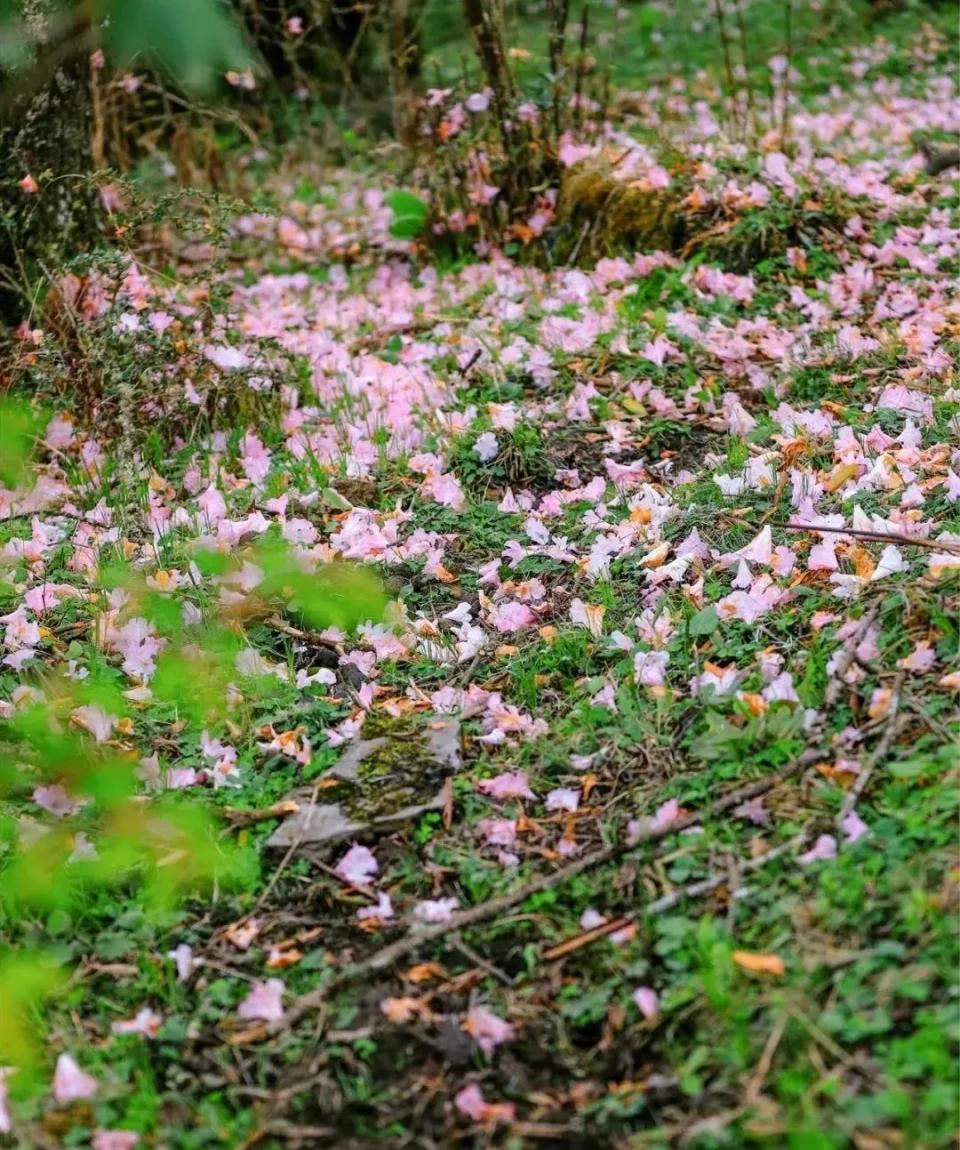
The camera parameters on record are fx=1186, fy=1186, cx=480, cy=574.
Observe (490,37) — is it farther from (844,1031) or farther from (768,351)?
(844,1031)

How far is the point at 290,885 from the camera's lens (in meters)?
2.46

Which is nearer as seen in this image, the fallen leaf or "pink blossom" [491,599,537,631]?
the fallen leaf

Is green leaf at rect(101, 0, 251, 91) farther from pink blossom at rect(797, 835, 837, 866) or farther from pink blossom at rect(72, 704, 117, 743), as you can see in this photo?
pink blossom at rect(72, 704, 117, 743)

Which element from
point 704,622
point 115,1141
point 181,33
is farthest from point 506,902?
point 181,33

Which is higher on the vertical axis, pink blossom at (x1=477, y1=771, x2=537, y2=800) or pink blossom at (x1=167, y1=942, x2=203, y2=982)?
pink blossom at (x1=477, y1=771, x2=537, y2=800)

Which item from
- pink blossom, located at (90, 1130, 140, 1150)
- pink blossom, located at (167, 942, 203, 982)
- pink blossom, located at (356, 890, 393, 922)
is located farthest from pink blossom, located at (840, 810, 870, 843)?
pink blossom, located at (90, 1130, 140, 1150)

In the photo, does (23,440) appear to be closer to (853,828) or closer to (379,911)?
(379,911)

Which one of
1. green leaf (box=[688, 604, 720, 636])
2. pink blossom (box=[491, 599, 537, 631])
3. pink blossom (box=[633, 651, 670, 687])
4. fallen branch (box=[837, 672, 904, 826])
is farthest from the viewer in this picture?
pink blossom (box=[491, 599, 537, 631])

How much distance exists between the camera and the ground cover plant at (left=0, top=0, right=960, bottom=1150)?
6.53 feet

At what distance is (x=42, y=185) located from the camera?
4910 mm

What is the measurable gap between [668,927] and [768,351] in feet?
9.83

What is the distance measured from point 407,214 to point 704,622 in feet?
12.8

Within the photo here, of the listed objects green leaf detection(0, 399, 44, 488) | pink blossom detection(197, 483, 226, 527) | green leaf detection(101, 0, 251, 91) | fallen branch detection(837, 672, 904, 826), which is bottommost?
pink blossom detection(197, 483, 226, 527)

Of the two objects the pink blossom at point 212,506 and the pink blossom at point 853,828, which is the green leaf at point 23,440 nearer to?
the pink blossom at point 212,506
